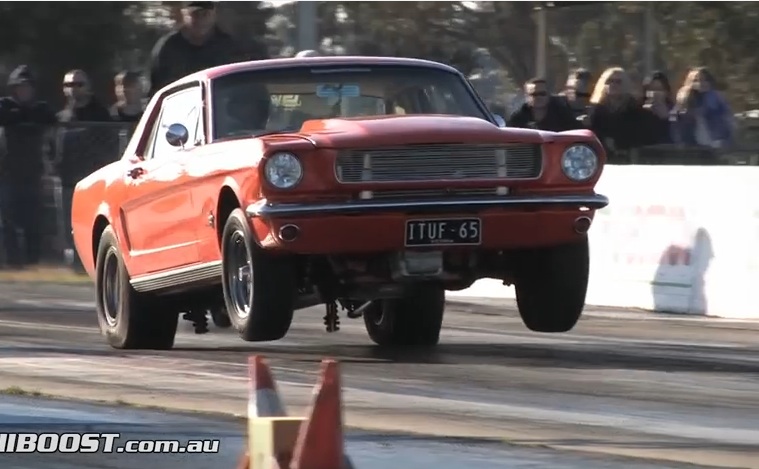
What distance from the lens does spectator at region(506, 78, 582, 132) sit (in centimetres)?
1756

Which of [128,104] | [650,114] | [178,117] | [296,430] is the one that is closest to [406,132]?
[178,117]

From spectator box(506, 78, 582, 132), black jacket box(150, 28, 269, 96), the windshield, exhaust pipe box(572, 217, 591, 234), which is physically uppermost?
black jacket box(150, 28, 269, 96)

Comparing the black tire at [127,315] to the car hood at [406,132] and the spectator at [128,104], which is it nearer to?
the car hood at [406,132]

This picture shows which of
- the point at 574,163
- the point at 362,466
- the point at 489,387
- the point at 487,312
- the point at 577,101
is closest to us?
the point at 362,466

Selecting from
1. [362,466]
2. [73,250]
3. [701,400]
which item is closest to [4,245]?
[73,250]

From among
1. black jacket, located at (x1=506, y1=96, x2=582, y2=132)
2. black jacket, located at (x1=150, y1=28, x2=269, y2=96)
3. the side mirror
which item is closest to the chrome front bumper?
the side mirror

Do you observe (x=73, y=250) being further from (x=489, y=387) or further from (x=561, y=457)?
(x=561, y=457)

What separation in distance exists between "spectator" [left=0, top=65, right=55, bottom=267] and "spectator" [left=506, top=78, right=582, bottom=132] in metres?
4.72

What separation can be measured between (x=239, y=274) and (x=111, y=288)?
6.98ft

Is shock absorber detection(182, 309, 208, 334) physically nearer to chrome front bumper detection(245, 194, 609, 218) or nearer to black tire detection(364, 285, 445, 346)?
black tire detection(364, 285, 445, 346)

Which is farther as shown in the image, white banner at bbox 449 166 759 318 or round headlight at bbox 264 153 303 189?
white banner at bbox 449 166 759 318

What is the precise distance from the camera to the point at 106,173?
12.6 m

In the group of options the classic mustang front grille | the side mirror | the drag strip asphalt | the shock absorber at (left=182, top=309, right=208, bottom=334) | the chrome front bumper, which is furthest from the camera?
the shock absorber at (left=182, top=309, right=208, bottom=334)

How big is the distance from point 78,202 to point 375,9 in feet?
78.9
